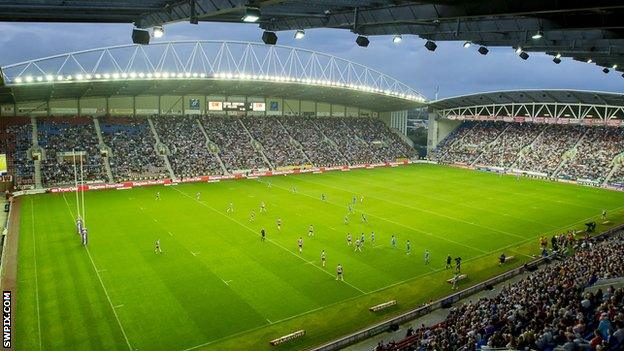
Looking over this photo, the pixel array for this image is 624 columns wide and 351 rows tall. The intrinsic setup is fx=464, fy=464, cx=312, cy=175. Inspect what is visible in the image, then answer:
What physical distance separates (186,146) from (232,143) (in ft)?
24.9

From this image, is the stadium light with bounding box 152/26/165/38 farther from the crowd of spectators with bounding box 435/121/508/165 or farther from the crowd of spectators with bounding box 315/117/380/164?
the crowd of spectators with bounding box 435/121/508/165

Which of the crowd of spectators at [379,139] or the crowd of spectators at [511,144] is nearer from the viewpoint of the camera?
the crowd of spectators at [511,144]

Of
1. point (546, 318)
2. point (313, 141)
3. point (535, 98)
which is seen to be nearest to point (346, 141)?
point (313, 141)

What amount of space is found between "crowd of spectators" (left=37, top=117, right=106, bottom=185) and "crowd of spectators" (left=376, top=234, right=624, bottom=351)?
49.6m

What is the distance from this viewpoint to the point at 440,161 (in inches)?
3531

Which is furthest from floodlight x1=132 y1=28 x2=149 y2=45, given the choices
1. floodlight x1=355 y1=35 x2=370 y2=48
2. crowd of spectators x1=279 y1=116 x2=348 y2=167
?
crowd of spectators x1=279 y1=116 x2=348 y2=167

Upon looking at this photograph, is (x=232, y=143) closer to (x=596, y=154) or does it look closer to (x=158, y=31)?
(x=596, y=154)

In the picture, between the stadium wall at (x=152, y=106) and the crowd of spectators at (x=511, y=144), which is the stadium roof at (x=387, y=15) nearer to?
the stadium wall at (x=152, y=106)

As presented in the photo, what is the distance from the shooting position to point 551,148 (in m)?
78.4

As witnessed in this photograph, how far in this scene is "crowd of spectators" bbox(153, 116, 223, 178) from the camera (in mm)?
65062

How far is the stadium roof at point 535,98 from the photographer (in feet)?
228

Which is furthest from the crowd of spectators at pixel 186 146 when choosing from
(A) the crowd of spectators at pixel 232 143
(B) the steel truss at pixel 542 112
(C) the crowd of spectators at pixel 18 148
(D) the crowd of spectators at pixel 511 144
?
(B) the steel truss at pixel 542 112

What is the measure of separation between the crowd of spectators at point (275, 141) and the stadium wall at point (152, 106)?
2.41 metres

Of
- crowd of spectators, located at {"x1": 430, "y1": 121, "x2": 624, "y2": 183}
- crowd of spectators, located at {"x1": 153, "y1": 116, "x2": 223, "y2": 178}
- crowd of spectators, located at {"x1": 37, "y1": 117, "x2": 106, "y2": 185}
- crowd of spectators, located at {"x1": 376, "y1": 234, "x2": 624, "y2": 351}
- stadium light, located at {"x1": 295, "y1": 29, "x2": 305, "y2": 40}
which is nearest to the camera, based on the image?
crowd of spectators, located at {"x1": 376, "y1": 234, "x2": 624, "y2": 351}
